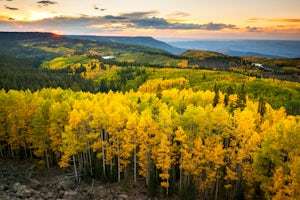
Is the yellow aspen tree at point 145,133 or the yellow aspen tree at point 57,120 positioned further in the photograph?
the yellow aspen tree at point 57,120

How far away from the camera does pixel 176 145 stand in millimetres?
48938

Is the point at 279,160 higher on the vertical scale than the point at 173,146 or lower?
higher

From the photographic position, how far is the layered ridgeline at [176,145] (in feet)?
127

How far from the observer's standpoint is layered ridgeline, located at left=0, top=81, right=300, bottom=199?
1529 inches

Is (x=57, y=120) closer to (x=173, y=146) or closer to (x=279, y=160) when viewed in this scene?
(x=173, y=146)

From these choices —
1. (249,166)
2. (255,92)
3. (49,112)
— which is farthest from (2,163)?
(255,92)

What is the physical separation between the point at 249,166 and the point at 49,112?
130 feet

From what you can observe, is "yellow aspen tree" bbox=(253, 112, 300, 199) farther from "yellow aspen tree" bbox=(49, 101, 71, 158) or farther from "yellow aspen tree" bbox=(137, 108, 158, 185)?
"yellow aspen tree" bbox=(49, 101, 71, 158)

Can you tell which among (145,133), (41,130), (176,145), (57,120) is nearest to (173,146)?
(176,145)

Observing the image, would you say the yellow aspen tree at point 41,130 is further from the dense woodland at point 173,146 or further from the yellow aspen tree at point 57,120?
the yellow aspen tree at point 57,120

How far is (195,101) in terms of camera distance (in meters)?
83.1

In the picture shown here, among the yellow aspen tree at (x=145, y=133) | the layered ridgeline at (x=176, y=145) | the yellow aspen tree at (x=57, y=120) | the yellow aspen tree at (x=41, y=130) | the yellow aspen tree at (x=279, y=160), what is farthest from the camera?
the yellow aspen tree at (x=41, y=130)

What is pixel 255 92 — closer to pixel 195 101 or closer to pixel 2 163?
pixel 195 101

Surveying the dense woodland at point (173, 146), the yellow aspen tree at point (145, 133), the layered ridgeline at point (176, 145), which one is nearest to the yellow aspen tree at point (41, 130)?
the layered ridgeline at point (176, 145)
